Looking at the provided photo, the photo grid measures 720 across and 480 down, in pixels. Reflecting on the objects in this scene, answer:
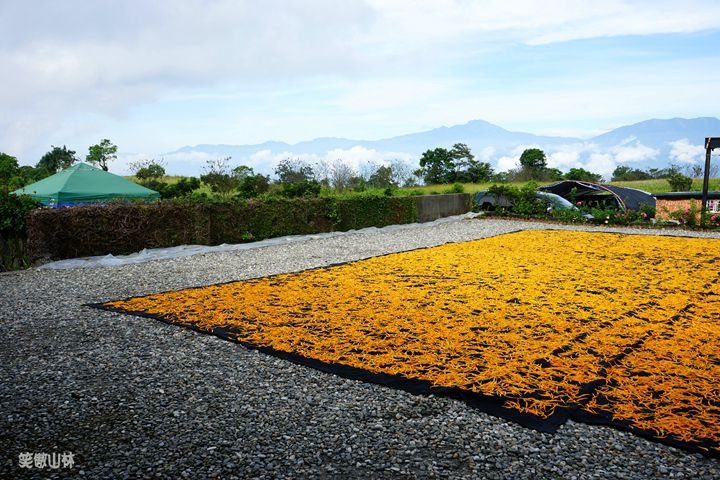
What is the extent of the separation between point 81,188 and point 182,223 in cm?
467

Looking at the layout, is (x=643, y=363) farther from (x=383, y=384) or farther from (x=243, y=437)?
(x=243, y=437)

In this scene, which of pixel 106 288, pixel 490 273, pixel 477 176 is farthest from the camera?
pixel 477 176

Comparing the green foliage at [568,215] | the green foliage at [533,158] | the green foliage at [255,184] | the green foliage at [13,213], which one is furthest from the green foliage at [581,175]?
the green foliage at [13,213]

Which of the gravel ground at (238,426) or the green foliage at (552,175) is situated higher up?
the green foliage at (552,175)

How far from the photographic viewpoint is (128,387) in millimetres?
3541

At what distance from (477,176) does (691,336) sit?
92.3 ft

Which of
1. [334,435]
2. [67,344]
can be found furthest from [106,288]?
[334,435]

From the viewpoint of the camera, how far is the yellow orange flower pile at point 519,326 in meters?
3.34

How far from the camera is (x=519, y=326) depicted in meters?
4.82

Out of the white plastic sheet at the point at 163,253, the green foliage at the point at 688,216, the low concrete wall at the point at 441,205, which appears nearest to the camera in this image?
the white plastic sheet at the point at 163,253

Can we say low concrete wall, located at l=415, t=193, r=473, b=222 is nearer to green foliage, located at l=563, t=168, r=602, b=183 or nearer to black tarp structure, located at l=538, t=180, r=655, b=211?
black tarp structure, located at l=538, t=180, r=655, b=211

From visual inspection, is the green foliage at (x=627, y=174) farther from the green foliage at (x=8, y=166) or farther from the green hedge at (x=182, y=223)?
the green foliage at (x=8, y=166)

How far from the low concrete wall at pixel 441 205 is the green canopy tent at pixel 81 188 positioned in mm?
7257

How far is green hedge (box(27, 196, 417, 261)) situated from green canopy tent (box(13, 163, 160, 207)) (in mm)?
3164
